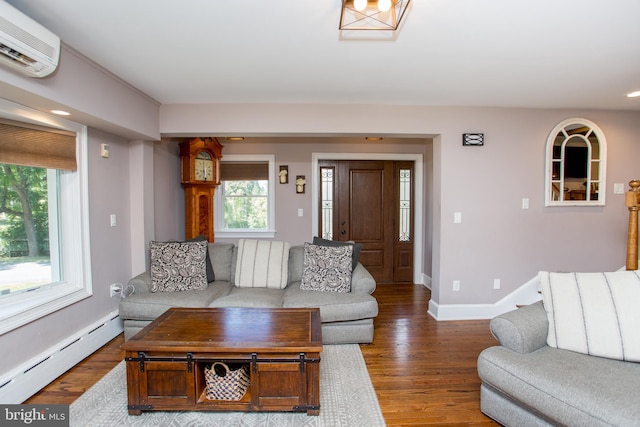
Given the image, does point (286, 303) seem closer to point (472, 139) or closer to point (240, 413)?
point (240, 413)

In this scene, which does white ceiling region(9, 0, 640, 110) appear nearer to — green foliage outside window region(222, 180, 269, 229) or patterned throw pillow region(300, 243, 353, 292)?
patterned throw pillow region(300, 243, 353, 292)

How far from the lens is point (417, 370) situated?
8.04 feet

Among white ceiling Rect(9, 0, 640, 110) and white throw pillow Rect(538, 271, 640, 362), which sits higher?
white ceiling Rect(9, 0, 640, 110)

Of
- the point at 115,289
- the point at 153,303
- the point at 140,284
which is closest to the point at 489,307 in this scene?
the point at 153,303

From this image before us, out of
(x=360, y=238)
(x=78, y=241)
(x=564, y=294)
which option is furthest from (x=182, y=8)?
(x=360, y=238)

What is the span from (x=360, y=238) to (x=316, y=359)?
3.10m

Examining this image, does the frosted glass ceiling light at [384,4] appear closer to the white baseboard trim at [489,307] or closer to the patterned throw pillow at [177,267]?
the patterned throw pillow at [177,267]

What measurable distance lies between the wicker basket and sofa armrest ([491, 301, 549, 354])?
160cm

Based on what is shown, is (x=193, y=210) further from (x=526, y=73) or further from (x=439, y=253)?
(x=526, y=73)

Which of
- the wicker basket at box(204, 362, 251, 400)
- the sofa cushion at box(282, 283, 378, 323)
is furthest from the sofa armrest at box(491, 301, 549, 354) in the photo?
the wicker basket at box(204, 362, 251, 400)

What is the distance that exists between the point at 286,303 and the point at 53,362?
174 cm

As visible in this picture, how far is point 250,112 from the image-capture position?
333cm

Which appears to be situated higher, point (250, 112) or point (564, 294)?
point (250, 112)

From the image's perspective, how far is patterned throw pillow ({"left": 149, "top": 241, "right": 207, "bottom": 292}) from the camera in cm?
301
